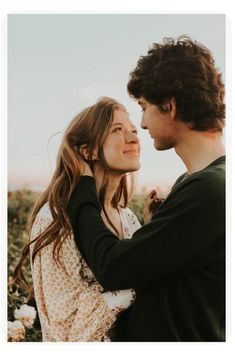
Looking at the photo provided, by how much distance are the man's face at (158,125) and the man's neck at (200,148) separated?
6 cm

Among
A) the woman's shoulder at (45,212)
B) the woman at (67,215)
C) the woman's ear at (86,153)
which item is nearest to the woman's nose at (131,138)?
the woman at (67,215)

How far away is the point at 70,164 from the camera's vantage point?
2.28 metres

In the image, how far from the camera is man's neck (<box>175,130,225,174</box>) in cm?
221

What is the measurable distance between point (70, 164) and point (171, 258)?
0.61 m

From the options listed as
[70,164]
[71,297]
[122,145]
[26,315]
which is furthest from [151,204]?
[26,315]

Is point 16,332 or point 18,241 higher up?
point 18,241

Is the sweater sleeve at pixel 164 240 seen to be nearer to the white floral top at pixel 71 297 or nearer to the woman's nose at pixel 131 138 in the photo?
the white floral top at pixel 71 297

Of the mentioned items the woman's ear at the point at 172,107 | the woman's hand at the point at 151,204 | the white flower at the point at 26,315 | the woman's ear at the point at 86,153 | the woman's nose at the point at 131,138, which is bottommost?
the white flower at the point at 26,315

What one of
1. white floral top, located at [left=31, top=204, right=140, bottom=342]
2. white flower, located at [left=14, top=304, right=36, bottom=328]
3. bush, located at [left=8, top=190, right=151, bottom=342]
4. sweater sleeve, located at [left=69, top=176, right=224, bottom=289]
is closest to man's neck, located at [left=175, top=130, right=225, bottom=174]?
sweater sleeve, located at [left=69, top=176, right=224, bottom=289]

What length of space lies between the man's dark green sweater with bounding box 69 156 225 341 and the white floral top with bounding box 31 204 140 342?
A: 6cm

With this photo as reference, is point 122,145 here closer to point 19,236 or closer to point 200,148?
point 200,148

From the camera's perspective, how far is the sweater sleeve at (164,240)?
2014 millimetres
